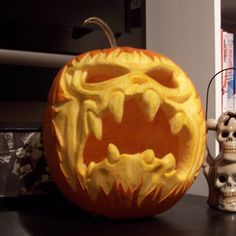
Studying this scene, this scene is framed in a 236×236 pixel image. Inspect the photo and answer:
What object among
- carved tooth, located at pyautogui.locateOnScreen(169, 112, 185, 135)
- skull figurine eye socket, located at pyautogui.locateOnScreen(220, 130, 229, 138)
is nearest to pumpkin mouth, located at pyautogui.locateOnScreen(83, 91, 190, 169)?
carved tooth, located at pyautogui.locateOnScreen(169, 112, 185, 135)

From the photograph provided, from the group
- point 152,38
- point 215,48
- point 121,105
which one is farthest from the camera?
point 152,38

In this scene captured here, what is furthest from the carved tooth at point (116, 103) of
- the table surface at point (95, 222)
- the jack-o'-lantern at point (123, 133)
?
the table surface at point (95, 222)

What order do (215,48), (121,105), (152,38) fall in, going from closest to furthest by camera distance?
(121,105), (215,48), (152,38)

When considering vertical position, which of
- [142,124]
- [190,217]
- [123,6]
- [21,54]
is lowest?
[190,217]

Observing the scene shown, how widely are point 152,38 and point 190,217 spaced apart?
55 centimetres

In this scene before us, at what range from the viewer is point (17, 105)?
3.28 ft

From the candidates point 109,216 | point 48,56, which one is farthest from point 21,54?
point 109,216

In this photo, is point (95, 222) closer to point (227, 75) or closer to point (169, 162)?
point (169, 162)

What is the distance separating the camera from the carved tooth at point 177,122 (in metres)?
0.52

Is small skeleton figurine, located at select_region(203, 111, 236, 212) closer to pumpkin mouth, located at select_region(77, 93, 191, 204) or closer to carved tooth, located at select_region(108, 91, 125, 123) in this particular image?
pumpkin mouth, located at select_region(77, 93, 191, 204)

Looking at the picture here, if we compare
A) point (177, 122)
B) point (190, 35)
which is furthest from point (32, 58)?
point (177, 122)

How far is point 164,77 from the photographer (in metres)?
0.56

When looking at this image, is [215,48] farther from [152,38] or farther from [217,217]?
[217,217]

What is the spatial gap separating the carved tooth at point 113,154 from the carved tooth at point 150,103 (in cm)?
6
